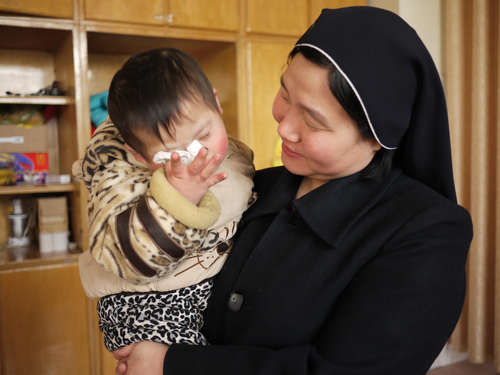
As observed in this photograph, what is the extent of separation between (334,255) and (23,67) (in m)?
2.93

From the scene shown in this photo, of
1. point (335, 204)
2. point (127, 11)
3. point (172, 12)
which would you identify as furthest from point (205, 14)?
point (335, 204)

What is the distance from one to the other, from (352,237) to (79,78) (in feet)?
7.15

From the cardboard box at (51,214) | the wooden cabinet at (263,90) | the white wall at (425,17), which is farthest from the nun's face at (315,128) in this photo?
the white wall at (425,17)

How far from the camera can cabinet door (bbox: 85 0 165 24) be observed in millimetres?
2549

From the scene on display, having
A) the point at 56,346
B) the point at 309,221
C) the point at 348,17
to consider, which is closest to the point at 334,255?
the point at 309,221

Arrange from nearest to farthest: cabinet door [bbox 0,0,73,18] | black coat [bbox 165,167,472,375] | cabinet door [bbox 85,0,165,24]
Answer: black coat [bbox 165,167,472,375] → cabinet door [bbox 0,0,73,18] → cabinet door [bbox 85,0,165,24]

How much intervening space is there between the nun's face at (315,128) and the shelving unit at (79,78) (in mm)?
1926

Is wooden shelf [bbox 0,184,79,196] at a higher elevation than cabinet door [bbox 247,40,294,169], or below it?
below

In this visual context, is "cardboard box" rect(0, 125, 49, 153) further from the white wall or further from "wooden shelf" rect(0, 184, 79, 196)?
the white wall

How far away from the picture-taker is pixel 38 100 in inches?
105

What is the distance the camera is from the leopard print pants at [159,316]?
1007 mm

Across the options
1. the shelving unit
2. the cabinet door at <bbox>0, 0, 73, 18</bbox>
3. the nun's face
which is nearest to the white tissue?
the nun's face

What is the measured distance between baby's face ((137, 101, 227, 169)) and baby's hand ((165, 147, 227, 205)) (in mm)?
78

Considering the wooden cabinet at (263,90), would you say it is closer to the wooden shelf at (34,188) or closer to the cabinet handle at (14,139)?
the wooden shelf at (34,188)
